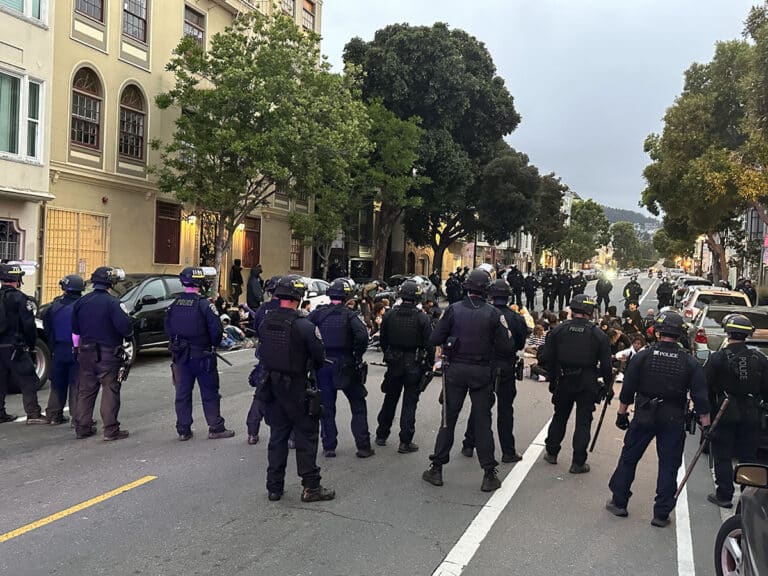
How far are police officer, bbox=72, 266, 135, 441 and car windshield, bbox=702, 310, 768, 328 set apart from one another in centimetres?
927

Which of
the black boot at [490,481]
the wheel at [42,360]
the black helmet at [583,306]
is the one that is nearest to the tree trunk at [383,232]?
the wheel at [42,360]

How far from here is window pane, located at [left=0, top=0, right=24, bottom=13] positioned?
1485 centimetres

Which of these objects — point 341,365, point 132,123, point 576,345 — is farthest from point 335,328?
point 132,123

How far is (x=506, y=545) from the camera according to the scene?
4711 millimetres

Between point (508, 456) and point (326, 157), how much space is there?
601 inches

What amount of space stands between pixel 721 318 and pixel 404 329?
25.4 ft

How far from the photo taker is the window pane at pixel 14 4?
1485 cm

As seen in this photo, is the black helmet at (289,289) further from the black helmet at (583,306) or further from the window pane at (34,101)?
the window pane at (34,101)

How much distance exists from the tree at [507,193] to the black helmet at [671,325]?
28388 mm

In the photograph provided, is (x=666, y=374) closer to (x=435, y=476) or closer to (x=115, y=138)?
(x=435, y=476)

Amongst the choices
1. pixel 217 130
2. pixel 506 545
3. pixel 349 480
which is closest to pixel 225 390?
pixel 349 480

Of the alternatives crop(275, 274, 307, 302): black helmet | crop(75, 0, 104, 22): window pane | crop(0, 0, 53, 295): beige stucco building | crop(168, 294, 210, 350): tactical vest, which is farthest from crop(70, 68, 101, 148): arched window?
crop(275, 274, 307, 302): black helmet

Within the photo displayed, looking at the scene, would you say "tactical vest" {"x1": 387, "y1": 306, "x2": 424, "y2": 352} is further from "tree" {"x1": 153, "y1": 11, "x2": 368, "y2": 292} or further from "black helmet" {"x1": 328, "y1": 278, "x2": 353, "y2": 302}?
"tree" {"x1": 153, "y1": 11, "x2": 368, "y2": 292}

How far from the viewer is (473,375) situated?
5.93m
